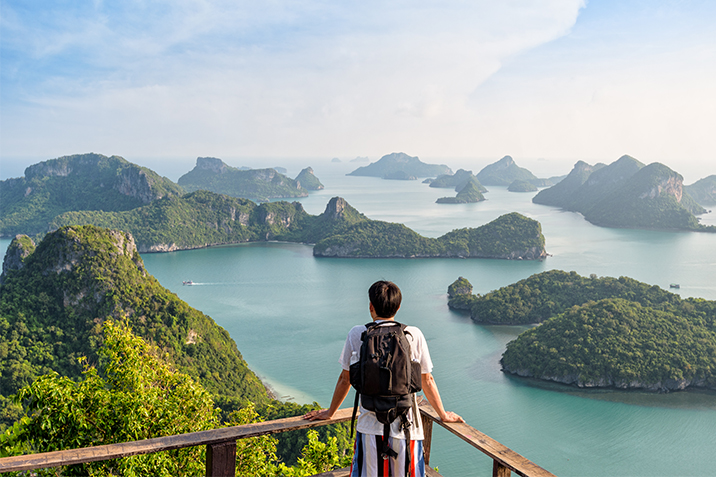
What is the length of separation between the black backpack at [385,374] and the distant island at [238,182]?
128 meters

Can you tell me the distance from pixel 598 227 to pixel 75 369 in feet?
262

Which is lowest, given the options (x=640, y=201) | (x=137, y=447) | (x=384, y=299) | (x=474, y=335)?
(x=474, y=335)

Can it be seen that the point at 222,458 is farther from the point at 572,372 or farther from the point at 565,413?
the point at 572,372

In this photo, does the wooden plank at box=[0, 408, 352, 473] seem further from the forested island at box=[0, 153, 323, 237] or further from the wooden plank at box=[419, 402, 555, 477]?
the forested island at box=[0, 153, 323, 237]

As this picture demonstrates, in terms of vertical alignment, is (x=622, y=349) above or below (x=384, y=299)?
below

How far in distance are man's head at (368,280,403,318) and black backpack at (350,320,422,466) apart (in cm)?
7

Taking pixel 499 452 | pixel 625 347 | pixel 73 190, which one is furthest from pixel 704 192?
pixel 499 452

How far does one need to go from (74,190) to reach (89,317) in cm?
7666

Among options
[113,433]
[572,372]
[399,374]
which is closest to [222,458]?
[399,374]

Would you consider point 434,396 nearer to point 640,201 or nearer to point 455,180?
point 640,201

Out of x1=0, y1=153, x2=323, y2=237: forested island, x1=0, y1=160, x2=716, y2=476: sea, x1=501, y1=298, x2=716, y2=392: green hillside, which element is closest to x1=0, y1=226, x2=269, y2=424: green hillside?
x1=0, y1=160, x2=716, y2=476: sea

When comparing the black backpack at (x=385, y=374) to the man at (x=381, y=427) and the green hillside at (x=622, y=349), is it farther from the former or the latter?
the green hillside at (x=622, y=349)

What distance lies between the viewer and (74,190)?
89.8m

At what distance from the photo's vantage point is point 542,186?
164 m
